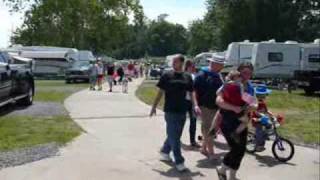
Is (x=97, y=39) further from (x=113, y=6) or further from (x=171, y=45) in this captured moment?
(x=171, y=45)

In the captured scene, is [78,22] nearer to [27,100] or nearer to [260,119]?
[27,100]

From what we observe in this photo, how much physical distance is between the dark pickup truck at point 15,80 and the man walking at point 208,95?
6977 millimetres

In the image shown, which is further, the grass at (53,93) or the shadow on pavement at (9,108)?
the grass at (53,93)

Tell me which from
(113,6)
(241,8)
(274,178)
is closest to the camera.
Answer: (274,178)

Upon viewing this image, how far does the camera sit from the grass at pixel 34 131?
1181 centimetres

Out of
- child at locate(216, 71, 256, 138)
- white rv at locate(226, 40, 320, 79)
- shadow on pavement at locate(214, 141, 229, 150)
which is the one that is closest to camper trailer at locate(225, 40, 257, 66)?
white rv at locate(226, 40, 320, 79)

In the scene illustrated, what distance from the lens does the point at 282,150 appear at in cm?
1076

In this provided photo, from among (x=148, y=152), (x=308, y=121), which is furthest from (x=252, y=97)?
(x=308, y=121)

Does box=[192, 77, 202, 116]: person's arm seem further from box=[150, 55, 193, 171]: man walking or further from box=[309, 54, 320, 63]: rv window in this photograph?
box=[309, 54, 320, 63]: rv window

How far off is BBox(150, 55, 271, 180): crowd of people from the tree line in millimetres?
53745

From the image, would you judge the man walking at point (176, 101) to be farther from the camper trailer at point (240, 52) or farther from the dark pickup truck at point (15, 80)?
the camper trailer at point (240, 52)

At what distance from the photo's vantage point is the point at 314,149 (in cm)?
1227

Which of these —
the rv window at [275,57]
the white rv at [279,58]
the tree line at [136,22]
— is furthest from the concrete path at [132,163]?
the tree line at [136,22]

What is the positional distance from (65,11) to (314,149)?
68.0m
